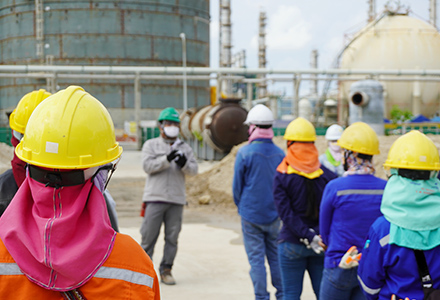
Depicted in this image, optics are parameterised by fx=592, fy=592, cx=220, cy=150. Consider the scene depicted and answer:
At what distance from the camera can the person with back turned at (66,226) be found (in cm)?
177

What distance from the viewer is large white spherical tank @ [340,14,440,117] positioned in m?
31.9

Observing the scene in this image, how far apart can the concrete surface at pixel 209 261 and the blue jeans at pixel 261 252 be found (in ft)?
2.38

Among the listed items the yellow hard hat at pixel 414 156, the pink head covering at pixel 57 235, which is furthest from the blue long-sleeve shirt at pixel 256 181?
the pink head covering at pixel 57 235

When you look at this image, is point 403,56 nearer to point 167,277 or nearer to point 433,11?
point 433,11

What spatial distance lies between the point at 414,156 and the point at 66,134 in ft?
6.64

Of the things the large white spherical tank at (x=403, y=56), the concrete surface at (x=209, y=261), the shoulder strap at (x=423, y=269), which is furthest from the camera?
the large white spherical tank at (x=403, y=56)

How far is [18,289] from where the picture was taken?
70.9 inches

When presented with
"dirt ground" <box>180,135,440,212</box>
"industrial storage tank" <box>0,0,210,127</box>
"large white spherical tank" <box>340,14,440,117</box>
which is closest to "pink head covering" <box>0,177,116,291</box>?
"dirt ground" <box>180,135,440,212</box>

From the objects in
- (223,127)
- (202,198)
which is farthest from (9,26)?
(202,198)

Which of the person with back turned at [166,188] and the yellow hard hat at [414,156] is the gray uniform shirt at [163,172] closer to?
the person with back turned at [166,188]

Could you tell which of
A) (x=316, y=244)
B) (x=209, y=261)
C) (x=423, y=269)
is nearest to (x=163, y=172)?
(x=209, y=261)

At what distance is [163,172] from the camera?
6.93 meters

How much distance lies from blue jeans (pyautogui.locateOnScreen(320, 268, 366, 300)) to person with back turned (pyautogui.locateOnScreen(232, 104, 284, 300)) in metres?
1.47

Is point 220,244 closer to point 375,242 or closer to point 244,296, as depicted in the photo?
point 244,296
